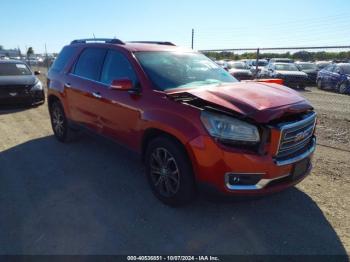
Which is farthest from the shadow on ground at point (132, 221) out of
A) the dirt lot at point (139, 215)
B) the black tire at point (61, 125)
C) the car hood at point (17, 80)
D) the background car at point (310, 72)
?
the background car at point (310, 72)

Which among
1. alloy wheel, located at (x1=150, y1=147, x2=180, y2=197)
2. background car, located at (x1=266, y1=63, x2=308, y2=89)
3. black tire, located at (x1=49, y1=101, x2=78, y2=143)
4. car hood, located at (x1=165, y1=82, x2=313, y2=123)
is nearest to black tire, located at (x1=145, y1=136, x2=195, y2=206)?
alloy wheel, located at (x1=150, y1=147, x2=180, y2=197)

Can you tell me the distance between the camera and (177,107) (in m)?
3.37

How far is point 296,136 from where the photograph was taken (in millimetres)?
3314

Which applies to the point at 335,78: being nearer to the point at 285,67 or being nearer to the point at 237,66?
the point at 285,67

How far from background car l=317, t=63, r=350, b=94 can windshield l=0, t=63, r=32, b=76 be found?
45.0ft

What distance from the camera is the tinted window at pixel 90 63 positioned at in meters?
4.84

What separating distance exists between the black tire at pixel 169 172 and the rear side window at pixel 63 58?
297 cm

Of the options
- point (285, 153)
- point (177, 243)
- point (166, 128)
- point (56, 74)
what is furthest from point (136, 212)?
point (56, 74)

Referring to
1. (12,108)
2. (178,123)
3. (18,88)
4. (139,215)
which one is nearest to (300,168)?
(178,123)

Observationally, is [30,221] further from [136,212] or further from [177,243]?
[177,243]

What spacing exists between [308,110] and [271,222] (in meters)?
1.29

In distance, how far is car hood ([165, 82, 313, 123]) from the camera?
10.2ft

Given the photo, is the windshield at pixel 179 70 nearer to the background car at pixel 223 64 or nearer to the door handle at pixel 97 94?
the background car at pixel 223 64

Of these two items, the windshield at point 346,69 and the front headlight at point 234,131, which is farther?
the windshield at point 346,69
